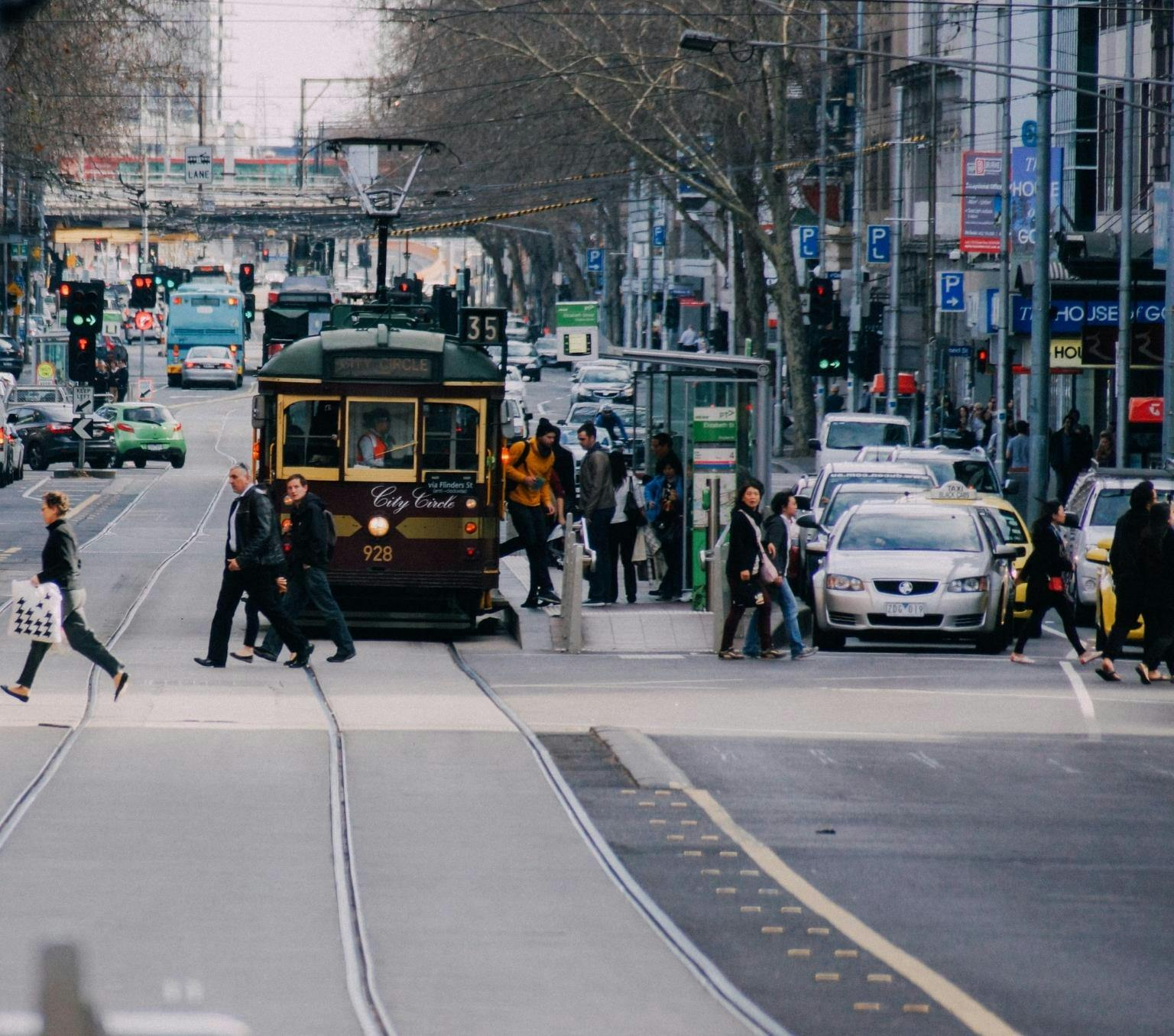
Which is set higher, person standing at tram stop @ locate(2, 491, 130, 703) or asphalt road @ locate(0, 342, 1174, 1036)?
person standing at tram stop @ locate(2, 491, 130, 703)

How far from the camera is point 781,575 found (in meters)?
20.1

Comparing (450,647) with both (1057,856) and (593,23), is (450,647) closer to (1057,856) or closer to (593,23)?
(1057,856)

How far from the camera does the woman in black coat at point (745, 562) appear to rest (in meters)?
19.5

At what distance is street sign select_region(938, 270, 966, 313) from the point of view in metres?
49.5

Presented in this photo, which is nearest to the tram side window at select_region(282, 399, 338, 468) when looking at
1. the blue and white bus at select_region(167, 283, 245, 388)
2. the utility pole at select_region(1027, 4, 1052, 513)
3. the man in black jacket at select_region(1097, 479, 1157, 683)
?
the man in black jacket at select_region(1097, 479, 1157, 683)

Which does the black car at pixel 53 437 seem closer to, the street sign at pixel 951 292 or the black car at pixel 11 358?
the street sign at pixel 951 292

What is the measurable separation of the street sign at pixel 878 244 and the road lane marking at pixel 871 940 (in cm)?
4693

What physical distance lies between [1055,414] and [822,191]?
8898 millimetres

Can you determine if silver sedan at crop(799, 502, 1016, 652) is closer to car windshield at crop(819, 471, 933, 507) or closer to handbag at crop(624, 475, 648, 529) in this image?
handbag at crop(624, 475, 648, 529)

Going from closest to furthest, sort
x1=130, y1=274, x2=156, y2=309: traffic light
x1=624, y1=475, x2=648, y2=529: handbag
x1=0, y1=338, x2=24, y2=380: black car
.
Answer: x1=624, y1=475, x2=648, y2=529: handbag → x1=130, y1=274, x2=156, y2=309: traffic light → x1=0, y1=338, x2=24, y2=380: black car

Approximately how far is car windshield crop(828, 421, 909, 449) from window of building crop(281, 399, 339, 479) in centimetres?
2463

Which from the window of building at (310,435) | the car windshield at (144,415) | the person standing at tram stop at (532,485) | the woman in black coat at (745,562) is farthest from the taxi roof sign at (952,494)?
the car windshield at (144,415)

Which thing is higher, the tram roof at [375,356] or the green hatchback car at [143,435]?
the tram roof at [375,356]

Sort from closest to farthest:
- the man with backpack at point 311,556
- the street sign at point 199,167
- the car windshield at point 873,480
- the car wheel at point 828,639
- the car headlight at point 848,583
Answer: the man with backpack at point 311,556
the car headlight at point 848,583
the car wheel at point 828,639
the car windshield at point 873,480
the street sign at point 199,167
